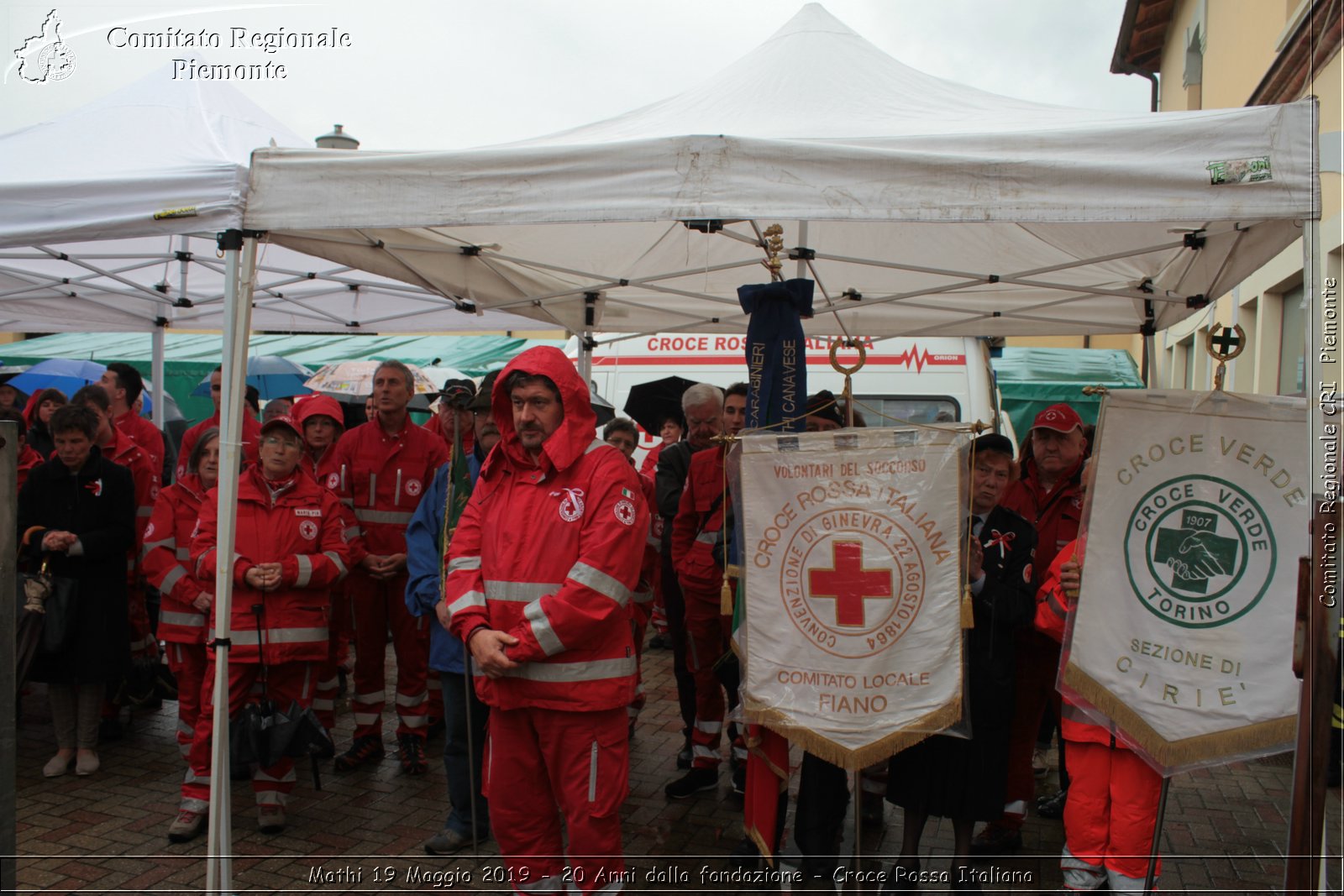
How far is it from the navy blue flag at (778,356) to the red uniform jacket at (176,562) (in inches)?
109

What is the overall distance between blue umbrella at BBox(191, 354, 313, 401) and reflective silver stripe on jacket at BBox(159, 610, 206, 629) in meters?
7.79

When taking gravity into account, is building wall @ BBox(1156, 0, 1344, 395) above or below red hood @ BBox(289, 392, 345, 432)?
→ above

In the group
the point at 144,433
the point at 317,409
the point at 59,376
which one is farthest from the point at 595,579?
the point at 59,376

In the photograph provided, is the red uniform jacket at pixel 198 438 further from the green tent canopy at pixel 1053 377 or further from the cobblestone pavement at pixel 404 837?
the green tent canopy at pixel 1053 377

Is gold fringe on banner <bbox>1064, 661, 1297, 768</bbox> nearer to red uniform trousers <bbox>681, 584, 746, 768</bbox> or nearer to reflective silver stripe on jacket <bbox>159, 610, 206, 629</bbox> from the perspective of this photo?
red uniform trousers <bbox>681, 584, 746, 768</bbox>

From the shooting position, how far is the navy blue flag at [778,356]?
3.95 m

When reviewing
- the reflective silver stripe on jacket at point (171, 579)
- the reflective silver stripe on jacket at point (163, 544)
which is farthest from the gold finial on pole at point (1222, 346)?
the reflective silver stripe on jacket at point (163, 544)

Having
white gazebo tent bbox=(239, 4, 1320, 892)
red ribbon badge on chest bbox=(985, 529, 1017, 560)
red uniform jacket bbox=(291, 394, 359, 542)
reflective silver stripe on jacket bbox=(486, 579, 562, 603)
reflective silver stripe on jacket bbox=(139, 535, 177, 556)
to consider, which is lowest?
reflective silver stripe on jacket bbox=(139, 535, 177, 556)

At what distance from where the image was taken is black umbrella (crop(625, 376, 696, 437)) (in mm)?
8969

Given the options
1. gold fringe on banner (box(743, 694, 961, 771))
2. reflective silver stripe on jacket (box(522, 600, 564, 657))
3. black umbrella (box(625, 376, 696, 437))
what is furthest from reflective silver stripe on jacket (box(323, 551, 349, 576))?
black umbrella (box(625, 376, 696, 437))

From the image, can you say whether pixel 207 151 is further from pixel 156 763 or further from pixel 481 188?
pixel 156 763

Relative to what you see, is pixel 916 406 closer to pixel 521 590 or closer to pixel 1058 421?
pixel 1058 421

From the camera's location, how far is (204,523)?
454 centimetres

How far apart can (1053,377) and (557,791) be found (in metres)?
10.9
